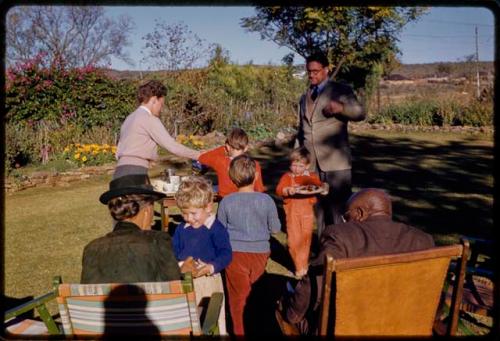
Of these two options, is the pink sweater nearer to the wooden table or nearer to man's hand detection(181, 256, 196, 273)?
the wooden table

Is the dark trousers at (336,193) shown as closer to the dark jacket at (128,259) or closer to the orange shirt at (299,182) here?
the orange shirt at (299,182)

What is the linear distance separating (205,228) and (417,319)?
1.44 m

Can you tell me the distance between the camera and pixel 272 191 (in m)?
9.62

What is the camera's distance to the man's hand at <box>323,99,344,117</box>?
490 cm

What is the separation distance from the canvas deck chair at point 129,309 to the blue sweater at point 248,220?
1135mm

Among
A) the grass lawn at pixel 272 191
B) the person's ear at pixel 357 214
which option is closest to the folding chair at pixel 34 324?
the person's ear at pixel 357 214

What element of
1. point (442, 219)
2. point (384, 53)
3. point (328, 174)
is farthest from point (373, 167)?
point (384, 53)

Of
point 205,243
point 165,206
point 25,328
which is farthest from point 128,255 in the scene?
point 165,206

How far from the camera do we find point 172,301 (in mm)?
2480

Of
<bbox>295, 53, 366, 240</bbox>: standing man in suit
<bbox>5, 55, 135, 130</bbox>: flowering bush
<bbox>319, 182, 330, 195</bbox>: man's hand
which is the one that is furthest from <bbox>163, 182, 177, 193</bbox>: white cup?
<bbox>5, 55, 135, 130</bbox>: flowering bush

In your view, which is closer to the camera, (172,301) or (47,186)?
(172,301)

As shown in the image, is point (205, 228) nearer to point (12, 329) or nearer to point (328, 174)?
point (12, 329)

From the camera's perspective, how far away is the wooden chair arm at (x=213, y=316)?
2742 mm

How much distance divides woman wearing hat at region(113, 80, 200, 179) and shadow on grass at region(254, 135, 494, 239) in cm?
363
